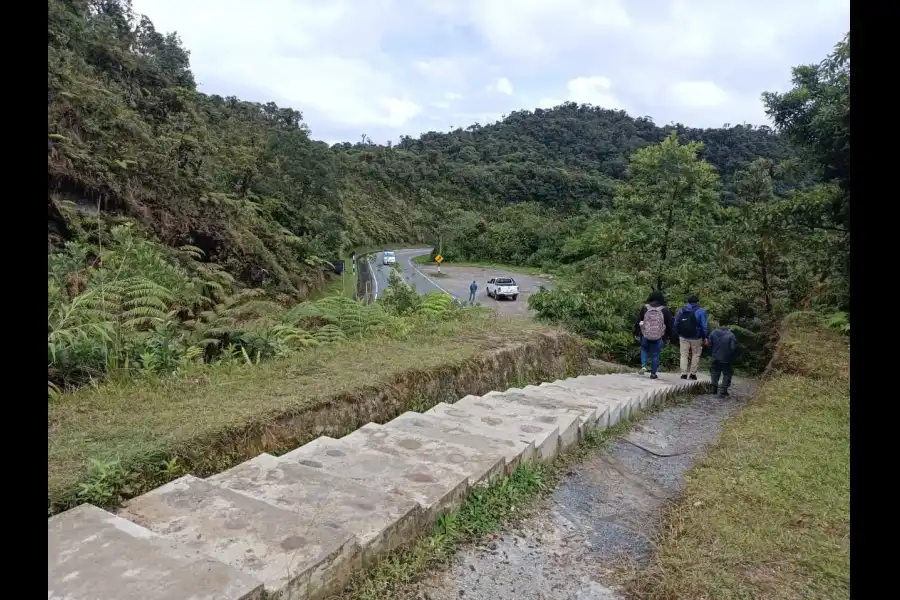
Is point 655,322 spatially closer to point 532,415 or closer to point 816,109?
point 532,415

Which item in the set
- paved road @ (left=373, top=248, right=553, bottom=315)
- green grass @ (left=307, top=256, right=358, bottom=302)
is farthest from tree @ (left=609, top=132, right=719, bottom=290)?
green grass @ (left=307, top=256, right=358, bottom=302)

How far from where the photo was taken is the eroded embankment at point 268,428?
2.63 m

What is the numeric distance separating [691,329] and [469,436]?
632 centimetres

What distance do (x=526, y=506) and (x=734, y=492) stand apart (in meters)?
1.27

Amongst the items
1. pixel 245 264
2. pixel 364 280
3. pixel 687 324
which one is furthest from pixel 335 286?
pixel 687 324

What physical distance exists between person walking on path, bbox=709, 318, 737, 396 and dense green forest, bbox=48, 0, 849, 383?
8.47 ft

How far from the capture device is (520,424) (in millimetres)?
4309

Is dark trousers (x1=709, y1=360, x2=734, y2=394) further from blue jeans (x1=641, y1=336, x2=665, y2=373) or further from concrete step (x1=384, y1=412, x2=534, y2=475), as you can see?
concrete step (x1=384, y1=412, x2=534, y2=475)

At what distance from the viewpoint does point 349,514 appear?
2.48 meters

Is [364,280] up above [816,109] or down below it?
below

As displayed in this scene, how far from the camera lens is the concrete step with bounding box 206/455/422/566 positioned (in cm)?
238

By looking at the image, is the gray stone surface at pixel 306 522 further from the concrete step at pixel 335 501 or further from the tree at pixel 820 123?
the tree at pixel 820 123

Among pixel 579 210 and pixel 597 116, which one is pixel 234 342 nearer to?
pixel 579 210
